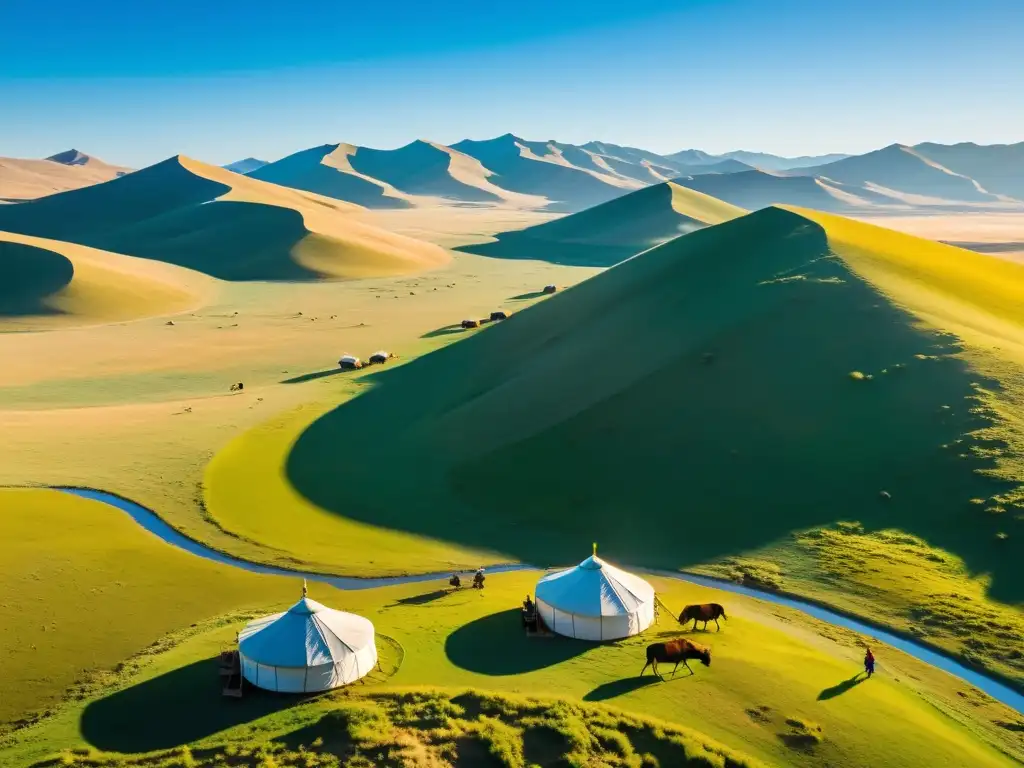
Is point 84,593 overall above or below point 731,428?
below

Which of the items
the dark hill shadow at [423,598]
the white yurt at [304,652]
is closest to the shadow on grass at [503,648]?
the dark hill shadow at [423,598]

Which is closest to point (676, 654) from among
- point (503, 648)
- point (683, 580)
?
point (503, 648)

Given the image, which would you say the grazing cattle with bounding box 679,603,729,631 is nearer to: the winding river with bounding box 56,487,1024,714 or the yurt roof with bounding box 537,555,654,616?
the yurt roof with bounding box 537,555,654,616

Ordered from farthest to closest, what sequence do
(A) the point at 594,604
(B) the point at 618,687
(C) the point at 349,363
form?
1. (C) the point at 349,363
2. (A) the point at 594,604
3. (B) the point at 618,687

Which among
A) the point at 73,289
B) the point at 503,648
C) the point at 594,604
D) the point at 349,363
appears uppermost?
the point at 73,289

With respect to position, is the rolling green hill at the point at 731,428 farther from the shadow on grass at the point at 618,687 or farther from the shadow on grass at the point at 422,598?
the shadow on grass at the point at 618,687

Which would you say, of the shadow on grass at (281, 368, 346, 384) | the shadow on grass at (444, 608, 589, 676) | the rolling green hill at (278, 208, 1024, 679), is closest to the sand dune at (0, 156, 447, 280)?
the shadow on grass at (281, 368, 346, 384)

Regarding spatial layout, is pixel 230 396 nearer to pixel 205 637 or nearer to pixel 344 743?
pixel 205 637

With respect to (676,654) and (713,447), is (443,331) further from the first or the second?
(676,654)
